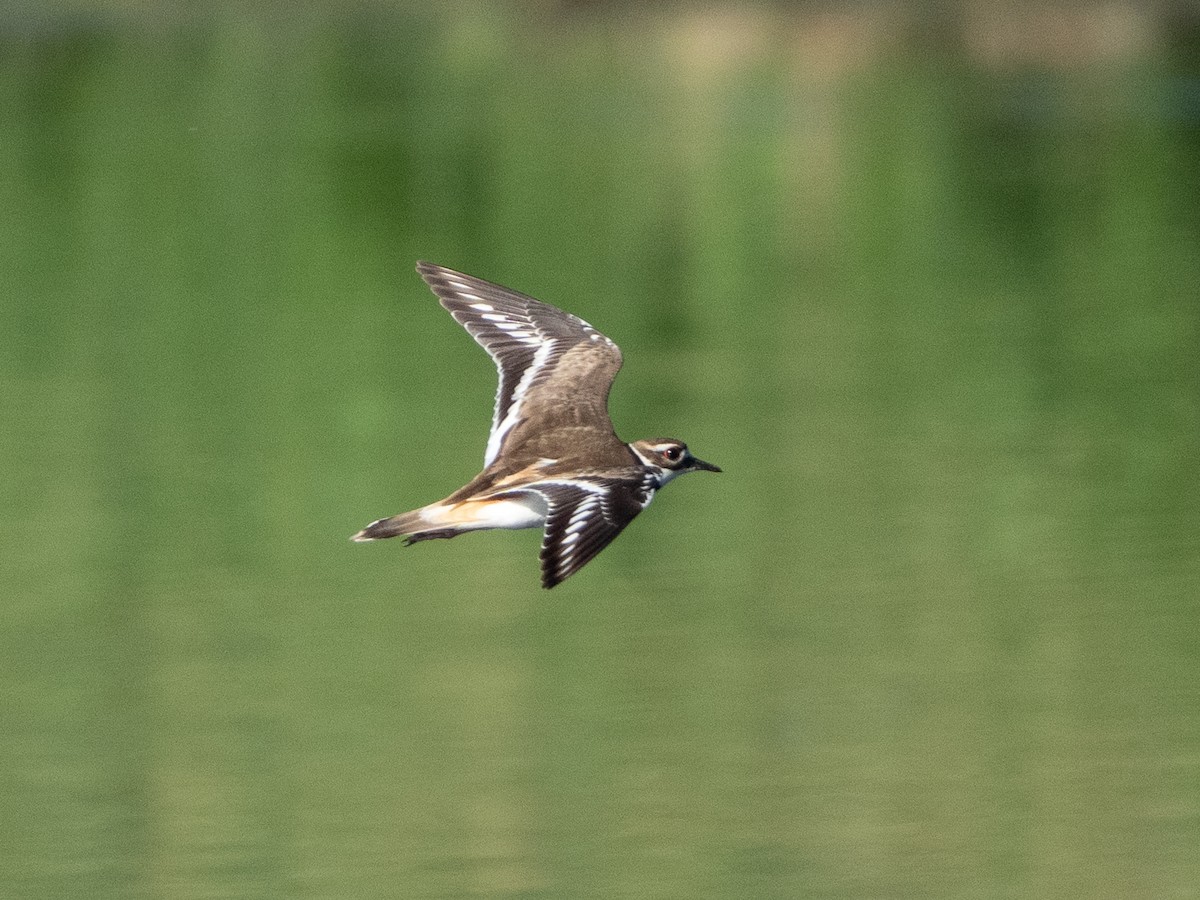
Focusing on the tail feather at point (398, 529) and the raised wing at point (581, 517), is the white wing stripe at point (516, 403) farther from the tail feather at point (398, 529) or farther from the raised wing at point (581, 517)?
the raised wing at point (581, 517)

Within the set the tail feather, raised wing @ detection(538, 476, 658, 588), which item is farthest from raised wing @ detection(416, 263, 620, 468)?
raised wing @ detection(538, 476, 658, 588)

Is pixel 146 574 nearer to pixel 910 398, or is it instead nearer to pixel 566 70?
pixel 910 398

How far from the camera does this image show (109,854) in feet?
35.2

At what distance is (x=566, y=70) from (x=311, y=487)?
21.8 m

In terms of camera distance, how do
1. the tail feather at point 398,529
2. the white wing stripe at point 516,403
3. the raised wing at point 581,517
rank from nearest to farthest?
the raised wing at point 581,517
the tail feather at point 398,529
the white wing stripe at point 516,403

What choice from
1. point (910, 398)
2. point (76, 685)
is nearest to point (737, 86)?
point (910, 398)

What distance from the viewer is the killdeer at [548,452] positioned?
762 cm

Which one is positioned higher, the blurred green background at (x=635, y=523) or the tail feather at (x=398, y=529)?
the tail feather at (x=398, y=529)

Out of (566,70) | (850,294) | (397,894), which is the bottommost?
(397,894)

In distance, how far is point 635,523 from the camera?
14953 millimetres

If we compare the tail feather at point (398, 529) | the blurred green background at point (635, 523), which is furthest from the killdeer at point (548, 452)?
the blurred green background at point (635, 523)

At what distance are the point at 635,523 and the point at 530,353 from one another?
5.20 meters

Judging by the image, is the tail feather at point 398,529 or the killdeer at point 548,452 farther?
the tail feather at point 398,529

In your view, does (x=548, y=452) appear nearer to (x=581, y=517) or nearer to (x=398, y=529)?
(x=398, y=529)
